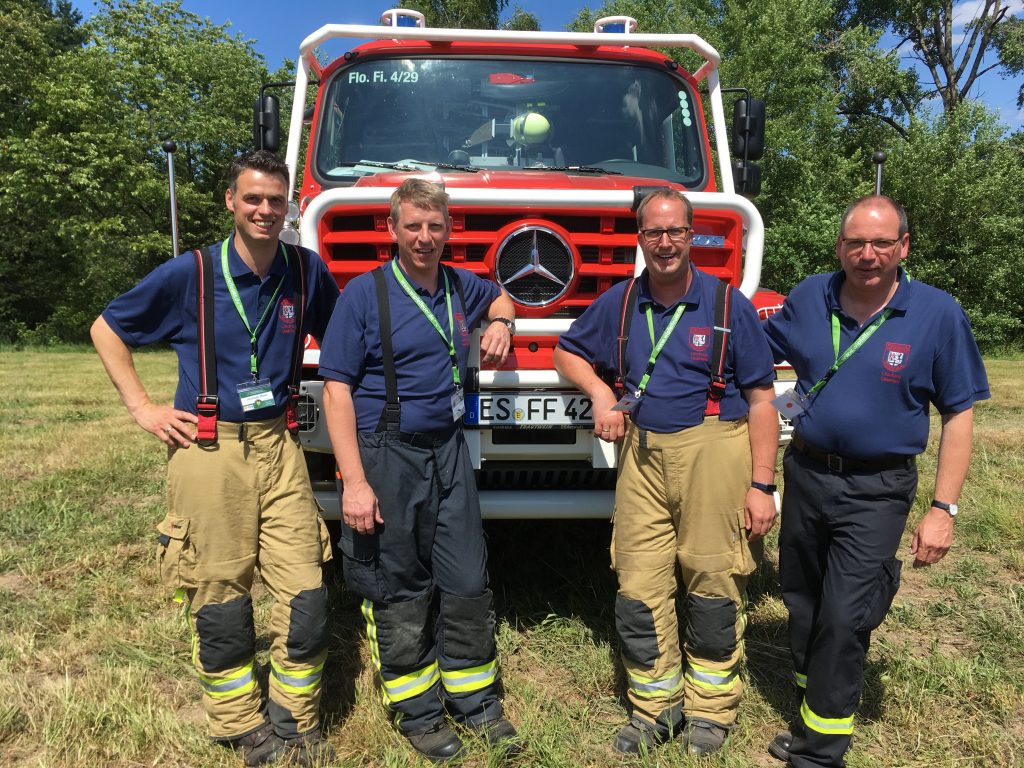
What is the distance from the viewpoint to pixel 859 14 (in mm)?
28750

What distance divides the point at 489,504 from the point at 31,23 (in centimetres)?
3116

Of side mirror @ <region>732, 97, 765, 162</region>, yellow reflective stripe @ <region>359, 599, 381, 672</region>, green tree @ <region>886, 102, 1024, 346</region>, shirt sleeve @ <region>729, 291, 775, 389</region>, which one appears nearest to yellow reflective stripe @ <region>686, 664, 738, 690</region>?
shirt sleeve @ <region>729, 291, 775, 389</region>

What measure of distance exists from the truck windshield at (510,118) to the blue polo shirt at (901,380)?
1932 millimetres

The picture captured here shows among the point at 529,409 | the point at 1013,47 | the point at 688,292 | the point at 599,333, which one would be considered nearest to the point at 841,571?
the point at 688,292

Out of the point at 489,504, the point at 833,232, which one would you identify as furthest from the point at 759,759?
the point at 833,232

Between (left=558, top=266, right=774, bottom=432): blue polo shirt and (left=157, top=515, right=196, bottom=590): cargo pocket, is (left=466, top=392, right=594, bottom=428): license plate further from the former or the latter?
(left=157, top=515, right=196, bottom=590): cargo pocket

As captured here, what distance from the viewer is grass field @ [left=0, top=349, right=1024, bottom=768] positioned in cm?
277

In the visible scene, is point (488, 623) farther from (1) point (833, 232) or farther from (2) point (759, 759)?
(1) point (833, 232)

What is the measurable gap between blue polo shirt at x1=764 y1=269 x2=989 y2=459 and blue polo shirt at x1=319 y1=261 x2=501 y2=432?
4.19 feet

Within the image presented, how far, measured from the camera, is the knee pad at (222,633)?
267cm

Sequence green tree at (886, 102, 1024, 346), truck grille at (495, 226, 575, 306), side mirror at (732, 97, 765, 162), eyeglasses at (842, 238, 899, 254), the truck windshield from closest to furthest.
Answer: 1. eyeglasses at (842, 238, 899, 254)
2. truck grille at (495, 226, 575, 306)
3. the truck windshield
4. side mirror at (732, 97, 765, 162)
5. green tree at (886, 102, 1024, 346)

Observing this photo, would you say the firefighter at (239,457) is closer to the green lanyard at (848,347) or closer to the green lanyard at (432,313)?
the green lanyard at (432,313)

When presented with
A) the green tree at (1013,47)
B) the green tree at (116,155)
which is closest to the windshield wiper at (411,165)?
the green tree at (116,155)

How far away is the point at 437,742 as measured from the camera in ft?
8.96
